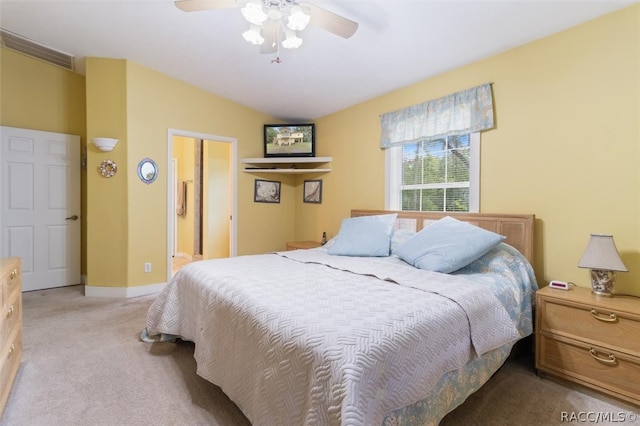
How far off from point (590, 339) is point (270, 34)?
9.25ft

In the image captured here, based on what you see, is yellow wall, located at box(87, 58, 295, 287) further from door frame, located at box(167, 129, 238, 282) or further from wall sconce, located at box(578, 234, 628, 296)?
wall sconce, located at box(578, 234, 628, 296)

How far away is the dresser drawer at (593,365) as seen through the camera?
68.1 inches

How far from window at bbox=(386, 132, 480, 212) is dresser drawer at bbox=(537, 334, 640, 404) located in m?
1.23

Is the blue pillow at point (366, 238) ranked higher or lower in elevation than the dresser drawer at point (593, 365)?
higher

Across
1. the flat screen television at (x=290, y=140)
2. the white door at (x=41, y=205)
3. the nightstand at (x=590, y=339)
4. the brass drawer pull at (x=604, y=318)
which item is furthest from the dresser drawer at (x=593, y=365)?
the white door at (x=41, y=205)

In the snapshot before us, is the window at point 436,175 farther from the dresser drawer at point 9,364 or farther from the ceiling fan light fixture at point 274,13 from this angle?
the dresser drawer at point 9,364

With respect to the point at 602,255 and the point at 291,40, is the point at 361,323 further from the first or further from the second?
the point at 291,40

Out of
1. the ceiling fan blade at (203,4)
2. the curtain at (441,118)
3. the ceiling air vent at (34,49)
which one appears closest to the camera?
the ceiling fan blade at (203,4)

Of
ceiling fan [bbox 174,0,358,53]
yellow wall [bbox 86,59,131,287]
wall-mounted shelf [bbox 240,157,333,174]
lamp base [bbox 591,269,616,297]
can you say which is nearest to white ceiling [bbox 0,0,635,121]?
yellow wall [bbox 86,59,131,287]

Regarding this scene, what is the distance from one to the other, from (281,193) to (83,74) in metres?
3.15

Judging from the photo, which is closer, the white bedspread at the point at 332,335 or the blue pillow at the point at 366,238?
the white bedspread at the point at 332,335

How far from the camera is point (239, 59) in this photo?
331cm

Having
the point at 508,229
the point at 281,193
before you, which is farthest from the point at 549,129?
the point at 281,193

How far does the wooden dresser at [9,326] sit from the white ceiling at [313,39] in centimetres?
229
